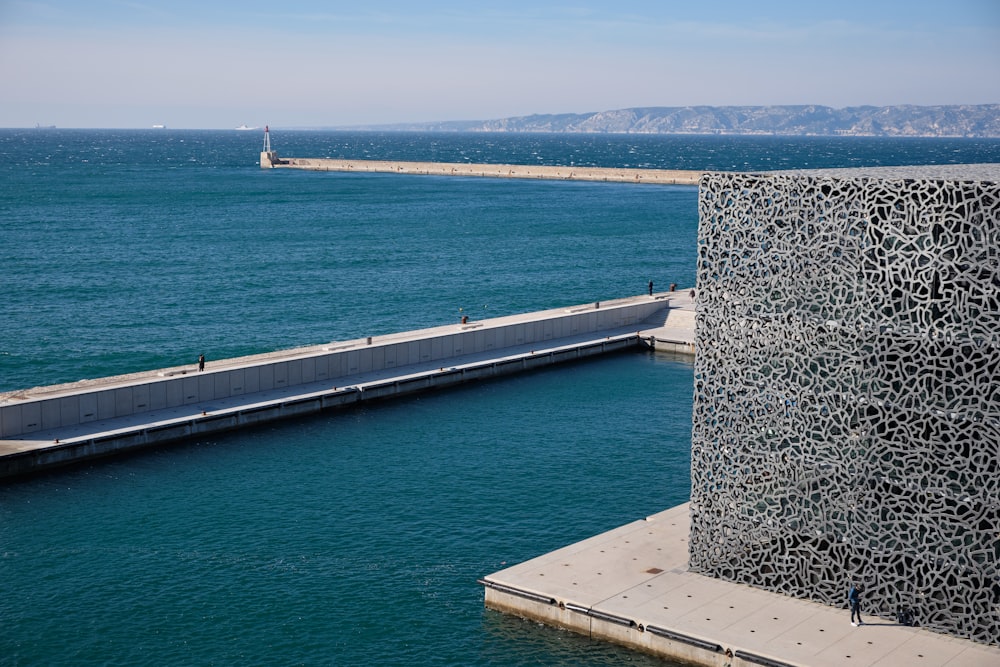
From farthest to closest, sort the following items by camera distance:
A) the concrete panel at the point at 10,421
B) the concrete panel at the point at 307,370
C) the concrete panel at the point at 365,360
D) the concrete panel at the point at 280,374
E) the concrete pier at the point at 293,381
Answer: the concrete panel at the point at 365,360
the concrete panel at the point at 307,370
the concrete panel at the point at 280,374
the concrete pier at the point at 293,381
the concrete panel at the point at 10,421

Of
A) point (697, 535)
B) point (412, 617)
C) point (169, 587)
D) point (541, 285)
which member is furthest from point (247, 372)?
point (541, 285)

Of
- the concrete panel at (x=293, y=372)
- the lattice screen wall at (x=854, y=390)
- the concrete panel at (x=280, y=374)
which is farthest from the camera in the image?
the concrete panel at (x=293, y=372)

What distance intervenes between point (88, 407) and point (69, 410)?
0.69 metres

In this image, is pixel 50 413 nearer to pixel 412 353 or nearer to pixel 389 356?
pixel 389 356

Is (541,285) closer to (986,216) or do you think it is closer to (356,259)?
(356,259)

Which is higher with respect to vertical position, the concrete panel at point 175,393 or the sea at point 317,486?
the concrete panel at point 175,393

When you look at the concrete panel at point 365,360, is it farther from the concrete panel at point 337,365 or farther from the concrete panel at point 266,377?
the concrete panel at point 266,377

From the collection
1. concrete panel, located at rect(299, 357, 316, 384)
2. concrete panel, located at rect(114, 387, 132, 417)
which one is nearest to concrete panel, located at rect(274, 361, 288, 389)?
concrete panel, located at rect(299, 357, 316, 384)

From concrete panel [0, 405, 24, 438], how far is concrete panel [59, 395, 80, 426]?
5.33ft

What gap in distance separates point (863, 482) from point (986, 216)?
6313 millimetres

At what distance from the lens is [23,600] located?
2898 cm

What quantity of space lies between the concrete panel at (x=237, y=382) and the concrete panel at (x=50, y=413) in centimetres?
703

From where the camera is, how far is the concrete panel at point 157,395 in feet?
144

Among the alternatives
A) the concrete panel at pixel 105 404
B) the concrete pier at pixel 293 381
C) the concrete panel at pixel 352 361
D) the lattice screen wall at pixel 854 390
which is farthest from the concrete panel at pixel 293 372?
the lattice screen wall at pixel 854 390
